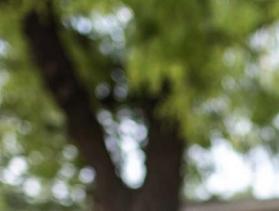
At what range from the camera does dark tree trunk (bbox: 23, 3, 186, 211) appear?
4.35 metres

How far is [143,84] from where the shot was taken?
3.87 metres

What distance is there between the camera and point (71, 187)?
558 centimetres

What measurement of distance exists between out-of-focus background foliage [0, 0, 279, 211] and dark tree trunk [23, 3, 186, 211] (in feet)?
0.50

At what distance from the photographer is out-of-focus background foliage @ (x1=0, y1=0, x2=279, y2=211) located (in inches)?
119

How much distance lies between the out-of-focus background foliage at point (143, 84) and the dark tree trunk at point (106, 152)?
153mm

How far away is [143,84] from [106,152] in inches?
29.3

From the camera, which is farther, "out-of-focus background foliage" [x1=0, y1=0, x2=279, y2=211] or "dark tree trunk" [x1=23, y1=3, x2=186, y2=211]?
"dark tree trunk" [x1=23, y1=3, x2=186, y2=211]

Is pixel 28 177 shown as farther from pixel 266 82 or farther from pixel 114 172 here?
pixel 266 82

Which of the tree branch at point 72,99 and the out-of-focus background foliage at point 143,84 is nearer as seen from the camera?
the out-of-focus background foliage at point 143,84

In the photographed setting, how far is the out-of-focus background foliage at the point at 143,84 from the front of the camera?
303 cm

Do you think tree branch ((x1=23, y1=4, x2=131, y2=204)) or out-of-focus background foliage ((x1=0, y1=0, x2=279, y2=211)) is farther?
tree branch ((x1=23, y1=4, x2=131, y2=204))

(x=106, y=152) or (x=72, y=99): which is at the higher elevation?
(x=72, y=99)

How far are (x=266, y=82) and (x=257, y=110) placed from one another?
28 centimetres

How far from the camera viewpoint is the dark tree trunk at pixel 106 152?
4.35m
